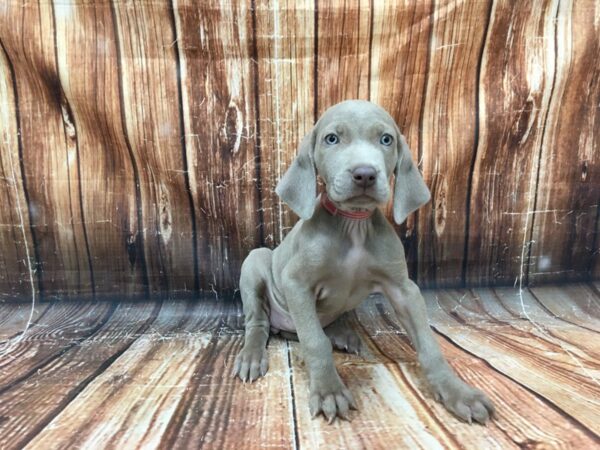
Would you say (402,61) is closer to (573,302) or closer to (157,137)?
Answer: (157,137)

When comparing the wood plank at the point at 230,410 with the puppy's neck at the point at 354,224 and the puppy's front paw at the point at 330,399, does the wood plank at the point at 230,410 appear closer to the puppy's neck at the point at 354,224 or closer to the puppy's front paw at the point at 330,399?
the puppy's front paw at the point at 330,399

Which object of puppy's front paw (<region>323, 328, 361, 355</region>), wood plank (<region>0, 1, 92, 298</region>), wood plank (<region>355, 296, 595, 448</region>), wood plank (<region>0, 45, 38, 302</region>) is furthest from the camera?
wood plank (<region>0, 45, 38, 302</region>)

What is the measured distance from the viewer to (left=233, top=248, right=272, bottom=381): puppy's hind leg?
187cm

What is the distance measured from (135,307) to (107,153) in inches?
35.4

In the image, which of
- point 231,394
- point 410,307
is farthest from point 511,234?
point 231,394

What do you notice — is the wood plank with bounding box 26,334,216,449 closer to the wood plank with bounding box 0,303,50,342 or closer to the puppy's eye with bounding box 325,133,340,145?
the wood plank with bounding box 0,303,50,342

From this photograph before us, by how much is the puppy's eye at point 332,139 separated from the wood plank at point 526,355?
3.67ft

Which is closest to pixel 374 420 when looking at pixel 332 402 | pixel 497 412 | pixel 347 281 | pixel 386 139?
pixel 332 402

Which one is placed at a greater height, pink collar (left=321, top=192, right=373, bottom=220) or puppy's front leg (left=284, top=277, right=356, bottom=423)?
pink collar (left=321, top=192, right=373, bottom=220)

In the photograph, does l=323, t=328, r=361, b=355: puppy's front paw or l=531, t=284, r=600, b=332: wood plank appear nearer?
l=323, t=328, r=361, b=355: puppy's front paw

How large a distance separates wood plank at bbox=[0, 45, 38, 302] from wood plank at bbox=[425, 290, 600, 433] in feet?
7.71

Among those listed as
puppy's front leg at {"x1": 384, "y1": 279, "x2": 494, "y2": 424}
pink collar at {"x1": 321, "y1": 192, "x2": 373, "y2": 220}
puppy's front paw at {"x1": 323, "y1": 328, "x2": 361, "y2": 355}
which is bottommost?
puppy's front paw at {"x1": 323, "y1": 328, "x2": 361, "y2": 355}

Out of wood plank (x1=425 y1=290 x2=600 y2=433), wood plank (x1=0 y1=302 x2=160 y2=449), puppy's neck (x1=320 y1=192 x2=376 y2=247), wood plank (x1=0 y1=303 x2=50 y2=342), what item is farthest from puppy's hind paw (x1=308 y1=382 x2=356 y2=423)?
wood plank (x1=0 y1=303 x2=50 y2=342)

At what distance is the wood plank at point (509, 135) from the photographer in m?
2.30
